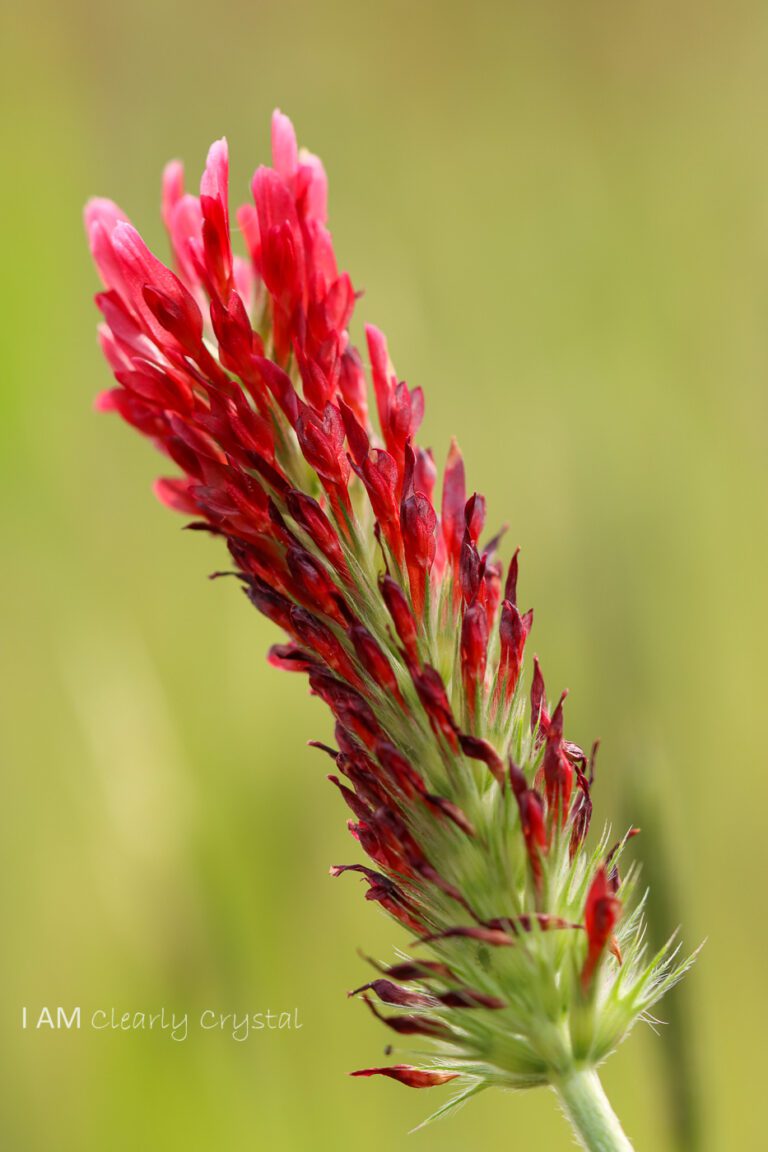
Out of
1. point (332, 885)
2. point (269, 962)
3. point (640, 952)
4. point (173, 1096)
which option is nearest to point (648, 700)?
point (332, 885)

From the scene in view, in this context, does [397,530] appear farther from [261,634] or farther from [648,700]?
[648,700]

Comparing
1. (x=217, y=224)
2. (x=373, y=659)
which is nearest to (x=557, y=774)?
(x=373, y=659)

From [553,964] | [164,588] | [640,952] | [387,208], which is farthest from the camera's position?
[387,208]

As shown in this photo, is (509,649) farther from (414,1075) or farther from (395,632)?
(414,1075)

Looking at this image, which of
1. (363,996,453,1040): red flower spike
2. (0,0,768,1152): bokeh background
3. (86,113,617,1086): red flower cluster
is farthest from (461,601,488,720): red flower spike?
(0,0,768,1152): bokeh background

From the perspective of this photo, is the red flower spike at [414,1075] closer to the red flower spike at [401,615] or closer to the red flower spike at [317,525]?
the red flower spike at [401,615]

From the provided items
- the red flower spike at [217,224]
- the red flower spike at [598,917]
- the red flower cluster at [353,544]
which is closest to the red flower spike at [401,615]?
the red flower cluster at [353,544]
